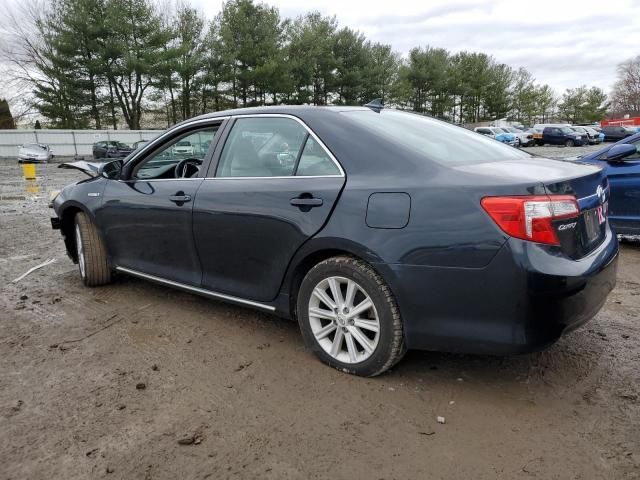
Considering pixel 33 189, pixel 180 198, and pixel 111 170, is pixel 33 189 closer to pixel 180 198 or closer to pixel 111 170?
pixel 111 170

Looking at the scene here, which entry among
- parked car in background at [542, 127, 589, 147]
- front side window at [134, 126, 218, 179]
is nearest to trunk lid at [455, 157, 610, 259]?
front side window at [134, 126, 218, 179]

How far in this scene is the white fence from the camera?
119ft

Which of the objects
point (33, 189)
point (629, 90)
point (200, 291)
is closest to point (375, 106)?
point (200, 291)

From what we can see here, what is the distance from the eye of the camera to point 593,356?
10.2 ft

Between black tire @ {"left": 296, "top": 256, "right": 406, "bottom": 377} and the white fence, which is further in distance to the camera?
the white fence

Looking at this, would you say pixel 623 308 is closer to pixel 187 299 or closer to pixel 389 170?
pixel 389 170

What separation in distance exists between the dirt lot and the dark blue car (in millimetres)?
2044

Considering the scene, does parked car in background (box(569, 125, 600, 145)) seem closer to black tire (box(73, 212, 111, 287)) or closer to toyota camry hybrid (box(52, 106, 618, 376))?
toyota camry hybrid (box(52, 106, 618, 376))

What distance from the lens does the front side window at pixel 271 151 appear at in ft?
9.95

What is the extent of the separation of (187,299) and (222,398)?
174 centimetres

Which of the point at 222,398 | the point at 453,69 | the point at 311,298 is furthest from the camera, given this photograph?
the point at 453,69

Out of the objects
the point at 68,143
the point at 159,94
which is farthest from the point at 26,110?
the point at 159,94

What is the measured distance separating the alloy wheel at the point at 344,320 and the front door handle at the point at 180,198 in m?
1.20

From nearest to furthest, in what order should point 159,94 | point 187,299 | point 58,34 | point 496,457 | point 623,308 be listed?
point 496,457
point 623,308
point 187,299
point 58,34
point 159,94
